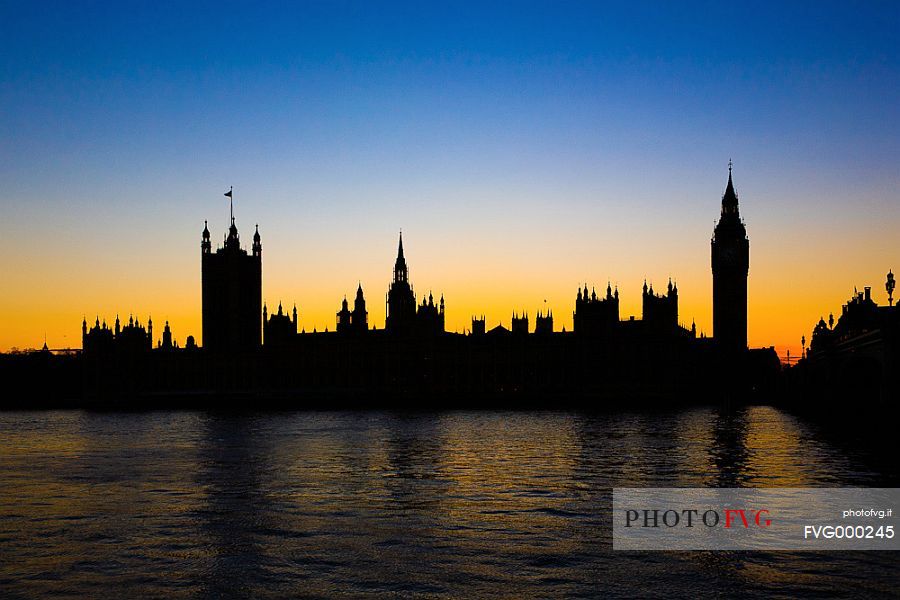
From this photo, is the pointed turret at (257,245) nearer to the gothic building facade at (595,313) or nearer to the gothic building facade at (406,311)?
the gothic building facade at (406,311)

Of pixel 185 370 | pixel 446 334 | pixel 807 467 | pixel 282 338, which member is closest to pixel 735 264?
pixel 446 334

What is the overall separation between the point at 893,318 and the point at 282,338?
97.9m

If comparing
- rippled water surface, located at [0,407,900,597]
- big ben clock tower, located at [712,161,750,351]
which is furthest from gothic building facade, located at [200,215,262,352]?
rippled water surface, located at [0,407,900,597]

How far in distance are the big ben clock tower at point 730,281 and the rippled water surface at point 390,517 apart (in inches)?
3168

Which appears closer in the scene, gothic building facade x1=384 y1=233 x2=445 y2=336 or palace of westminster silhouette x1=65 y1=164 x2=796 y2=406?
palace of westminster silhouette x1=65 y1=164 x2=796 y2=406

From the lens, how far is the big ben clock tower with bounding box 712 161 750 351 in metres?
122

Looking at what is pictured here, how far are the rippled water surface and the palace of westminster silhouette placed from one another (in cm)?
6077

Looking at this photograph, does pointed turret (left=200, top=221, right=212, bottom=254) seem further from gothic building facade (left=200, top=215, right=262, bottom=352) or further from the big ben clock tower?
the big ben clock tower

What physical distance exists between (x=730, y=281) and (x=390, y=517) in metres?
109

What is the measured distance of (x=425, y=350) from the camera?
12244 centimetres

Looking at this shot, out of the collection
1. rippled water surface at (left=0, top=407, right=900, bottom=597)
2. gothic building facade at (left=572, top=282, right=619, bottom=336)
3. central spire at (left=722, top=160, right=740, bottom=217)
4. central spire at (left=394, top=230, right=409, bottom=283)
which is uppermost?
central spire at (left=722, top=160, right=740, bottom=217)

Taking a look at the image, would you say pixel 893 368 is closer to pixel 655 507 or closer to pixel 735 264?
pixel 655 507

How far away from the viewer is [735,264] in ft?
406

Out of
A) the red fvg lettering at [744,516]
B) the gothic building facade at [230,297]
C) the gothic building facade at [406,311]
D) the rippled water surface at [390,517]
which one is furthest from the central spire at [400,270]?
the red fvg lettering at [744,516]
